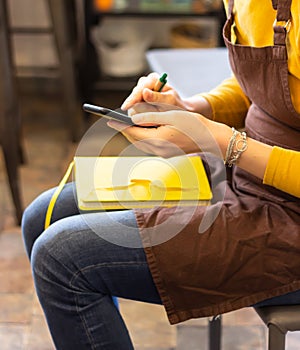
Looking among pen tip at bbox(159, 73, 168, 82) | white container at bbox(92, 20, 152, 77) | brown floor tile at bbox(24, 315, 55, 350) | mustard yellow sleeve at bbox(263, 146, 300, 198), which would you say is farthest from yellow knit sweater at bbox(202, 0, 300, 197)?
white container at bbox(92, 20, 152, 77)

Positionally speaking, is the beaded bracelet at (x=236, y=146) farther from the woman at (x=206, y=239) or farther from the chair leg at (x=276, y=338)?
the chair leg at (x=276, y=338)

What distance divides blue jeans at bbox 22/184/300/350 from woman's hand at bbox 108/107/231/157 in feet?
0.43

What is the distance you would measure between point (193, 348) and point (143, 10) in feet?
5.61

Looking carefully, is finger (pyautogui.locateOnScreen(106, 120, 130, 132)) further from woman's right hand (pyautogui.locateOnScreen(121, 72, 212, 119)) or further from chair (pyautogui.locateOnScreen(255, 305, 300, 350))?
chair (pyautogui.locateOnScreen(255, 305, 300, 350))

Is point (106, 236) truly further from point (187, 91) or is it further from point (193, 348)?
point (193, 348)

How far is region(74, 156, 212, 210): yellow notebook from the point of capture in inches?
45.8

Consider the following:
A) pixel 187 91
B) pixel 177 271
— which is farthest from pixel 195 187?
pixel 187 91

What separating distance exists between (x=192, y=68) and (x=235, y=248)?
29.1 inches

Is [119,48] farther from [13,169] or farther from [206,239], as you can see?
[206,239]

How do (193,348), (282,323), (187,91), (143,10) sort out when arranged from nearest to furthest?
1. (282,323)
2. (187,91)
3. (193,348)
4. (143,10)

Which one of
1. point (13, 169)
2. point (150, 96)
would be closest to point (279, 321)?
point (150, 96)

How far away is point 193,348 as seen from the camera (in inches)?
65.1

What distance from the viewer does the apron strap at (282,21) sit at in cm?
106

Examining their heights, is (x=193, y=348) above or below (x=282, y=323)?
below
